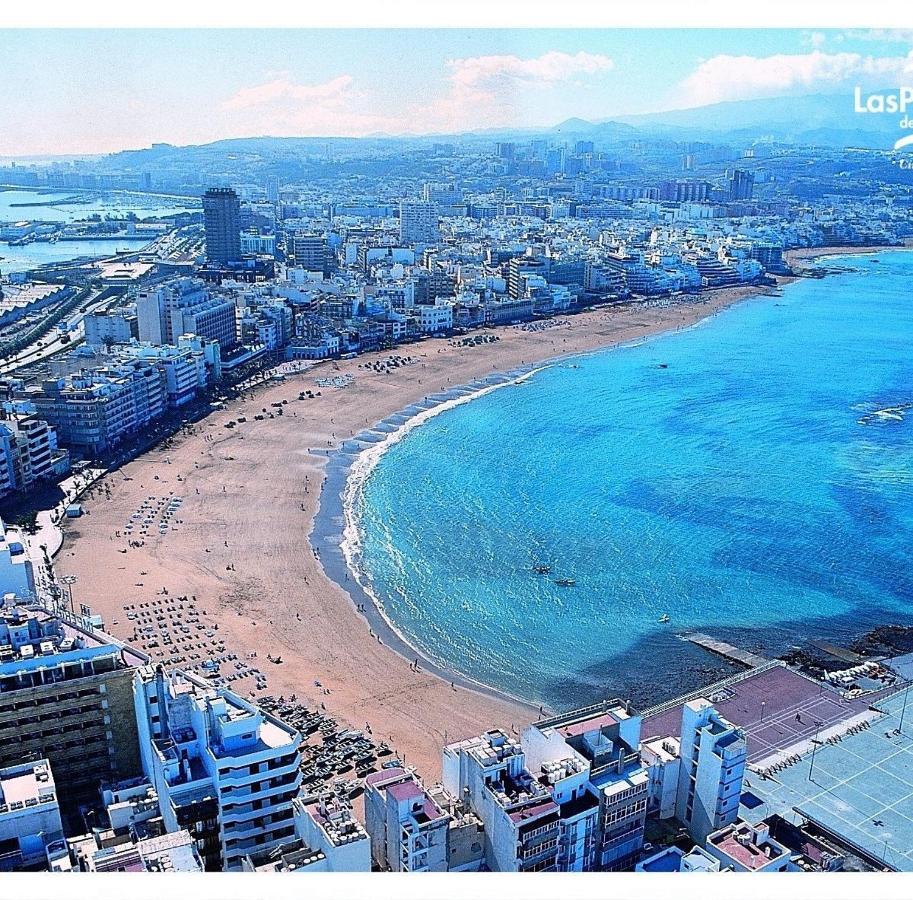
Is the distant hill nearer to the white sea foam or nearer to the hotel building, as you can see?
the white sea foam

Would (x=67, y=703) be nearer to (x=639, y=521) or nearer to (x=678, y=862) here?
(x=678, y=862)

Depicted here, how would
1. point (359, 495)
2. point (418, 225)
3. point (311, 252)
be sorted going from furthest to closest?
point (418, 225) < point (311, 252) < point (359, 495)

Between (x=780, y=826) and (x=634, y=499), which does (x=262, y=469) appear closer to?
(x=634, y=499)

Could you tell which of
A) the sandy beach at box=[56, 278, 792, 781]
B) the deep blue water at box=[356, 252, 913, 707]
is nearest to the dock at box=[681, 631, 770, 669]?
the deep blue water at box=[356, 252, 913, 707]

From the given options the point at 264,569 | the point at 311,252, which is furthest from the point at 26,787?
the point at 311,252

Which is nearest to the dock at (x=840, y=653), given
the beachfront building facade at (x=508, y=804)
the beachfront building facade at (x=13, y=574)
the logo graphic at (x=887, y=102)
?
the beachfront building facade at (x=508, y=804)

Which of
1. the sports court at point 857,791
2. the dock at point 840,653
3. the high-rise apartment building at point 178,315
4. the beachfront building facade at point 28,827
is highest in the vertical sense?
the high-rise apartment building at point 178,315

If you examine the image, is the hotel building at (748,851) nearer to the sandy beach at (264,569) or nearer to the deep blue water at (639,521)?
the sandy beach at (264,569)
